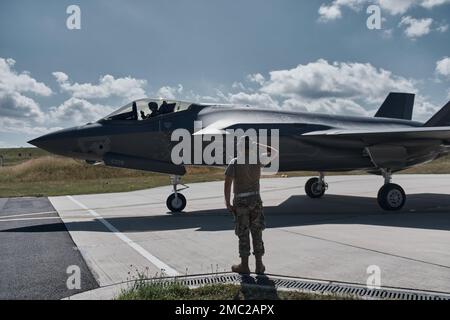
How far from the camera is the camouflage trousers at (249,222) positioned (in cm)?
509

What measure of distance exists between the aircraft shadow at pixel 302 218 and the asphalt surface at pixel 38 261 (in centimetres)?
44

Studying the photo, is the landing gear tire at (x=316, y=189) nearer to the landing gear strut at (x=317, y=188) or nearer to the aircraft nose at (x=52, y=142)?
the landing gear strut at (x=317, y=188)

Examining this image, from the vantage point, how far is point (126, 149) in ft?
35.0

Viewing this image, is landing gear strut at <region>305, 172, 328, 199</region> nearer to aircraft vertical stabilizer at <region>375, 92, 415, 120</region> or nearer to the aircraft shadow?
the aircraft shadow

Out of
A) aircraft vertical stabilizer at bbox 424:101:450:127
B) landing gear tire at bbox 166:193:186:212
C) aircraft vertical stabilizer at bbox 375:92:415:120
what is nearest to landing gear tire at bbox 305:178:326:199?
aircraft vertical stabilizer at bbox 424:101:450:127

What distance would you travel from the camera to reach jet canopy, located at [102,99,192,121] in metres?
10.9

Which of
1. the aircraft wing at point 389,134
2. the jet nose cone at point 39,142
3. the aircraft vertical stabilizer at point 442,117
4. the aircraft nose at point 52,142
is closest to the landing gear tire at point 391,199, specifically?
the aircraft wing at point 389,134

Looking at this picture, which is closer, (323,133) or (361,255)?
(361,255)

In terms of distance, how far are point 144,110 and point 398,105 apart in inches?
522

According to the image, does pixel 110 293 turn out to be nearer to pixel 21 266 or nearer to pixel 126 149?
pixel 21 266
